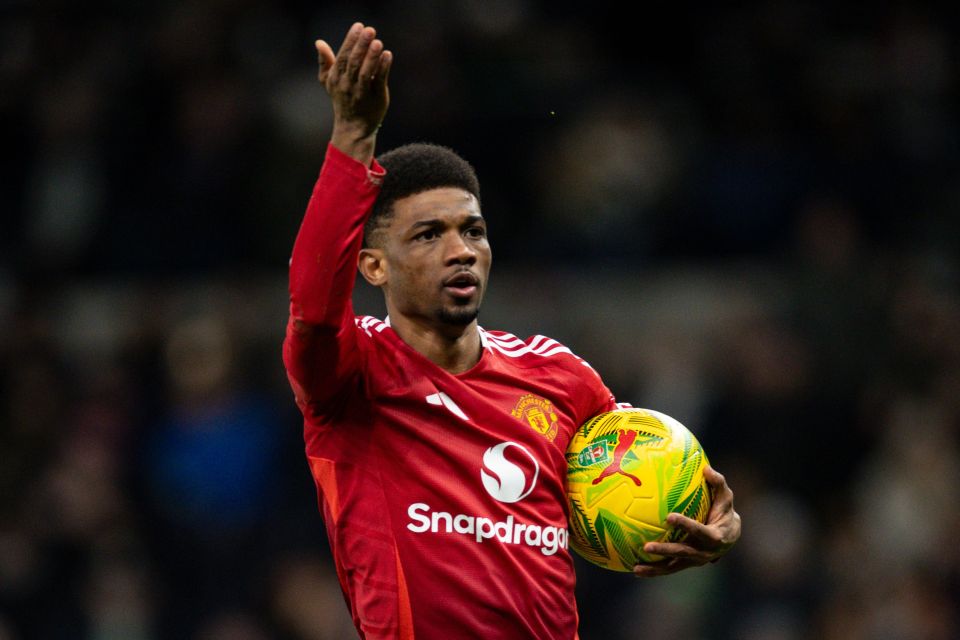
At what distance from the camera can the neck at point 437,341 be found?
4.48 m

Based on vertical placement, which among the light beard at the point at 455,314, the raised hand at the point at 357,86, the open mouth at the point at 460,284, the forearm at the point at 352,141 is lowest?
the light beard at the point at 455,314

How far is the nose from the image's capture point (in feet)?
14.3

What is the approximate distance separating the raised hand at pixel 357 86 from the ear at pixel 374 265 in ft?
2.29

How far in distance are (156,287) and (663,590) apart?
4.52 metres

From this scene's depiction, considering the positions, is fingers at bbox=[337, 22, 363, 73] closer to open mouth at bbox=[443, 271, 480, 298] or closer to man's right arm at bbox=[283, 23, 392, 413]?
man's right arm at bbox=[283, 23, 392, 413]

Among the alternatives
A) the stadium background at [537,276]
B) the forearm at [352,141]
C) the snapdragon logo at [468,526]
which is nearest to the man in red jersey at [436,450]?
the snapdragon logo at [468,526]

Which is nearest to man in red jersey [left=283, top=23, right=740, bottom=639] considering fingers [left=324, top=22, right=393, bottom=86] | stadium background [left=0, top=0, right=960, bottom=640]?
fingers [left=324, top=22, right=393, bottom=86]

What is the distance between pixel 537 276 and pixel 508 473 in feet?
19.5

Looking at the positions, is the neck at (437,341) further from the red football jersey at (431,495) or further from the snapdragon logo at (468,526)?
the snapdragon logo at (468,526)

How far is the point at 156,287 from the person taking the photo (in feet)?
35.7

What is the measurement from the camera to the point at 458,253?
4.36 meters

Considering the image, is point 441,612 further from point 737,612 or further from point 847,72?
point 847,72

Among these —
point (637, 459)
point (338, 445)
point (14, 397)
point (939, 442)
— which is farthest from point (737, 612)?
point (14, 397)

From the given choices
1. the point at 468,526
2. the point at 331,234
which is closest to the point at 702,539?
the point at 468,526
